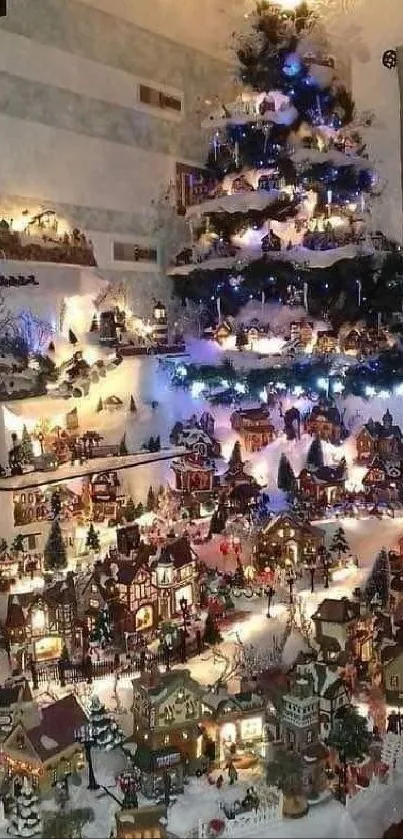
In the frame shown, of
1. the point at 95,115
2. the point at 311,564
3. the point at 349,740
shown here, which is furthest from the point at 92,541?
the point at 95,115

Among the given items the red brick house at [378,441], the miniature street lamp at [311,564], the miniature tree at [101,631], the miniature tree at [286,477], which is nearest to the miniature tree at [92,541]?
the miniature tree at [101,631]

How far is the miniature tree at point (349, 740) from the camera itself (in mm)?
2129

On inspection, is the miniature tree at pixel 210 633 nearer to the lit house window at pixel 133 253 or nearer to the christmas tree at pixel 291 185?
the christmas tree at pixel 291 185

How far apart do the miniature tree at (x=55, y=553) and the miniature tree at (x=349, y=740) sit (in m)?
1.33

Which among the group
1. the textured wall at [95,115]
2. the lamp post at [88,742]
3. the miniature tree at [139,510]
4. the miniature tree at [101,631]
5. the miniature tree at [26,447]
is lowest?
the lamp post at [88,742]

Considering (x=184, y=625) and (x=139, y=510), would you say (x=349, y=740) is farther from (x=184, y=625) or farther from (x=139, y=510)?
(x=139, y=510)

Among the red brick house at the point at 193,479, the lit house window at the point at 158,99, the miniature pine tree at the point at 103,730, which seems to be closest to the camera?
the miniature pine tree at the point at 103,730

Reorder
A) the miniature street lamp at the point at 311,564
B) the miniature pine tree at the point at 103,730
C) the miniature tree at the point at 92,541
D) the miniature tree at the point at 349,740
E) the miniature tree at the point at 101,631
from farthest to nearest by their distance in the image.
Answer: the miniature street lamp at the point at 311,564 < the miniature tree at the point at 92,541 < the miniature tree at the point at 101,631 < the miniature pine tree at the point at 103,730 < the miniature tree at the point at 349,740

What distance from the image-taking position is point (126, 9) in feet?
12.6

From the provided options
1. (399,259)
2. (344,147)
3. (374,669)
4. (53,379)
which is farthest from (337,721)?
(344,147)

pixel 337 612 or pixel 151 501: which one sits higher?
pixel 151 501

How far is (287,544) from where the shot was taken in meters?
3.40

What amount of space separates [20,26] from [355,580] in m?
2.69

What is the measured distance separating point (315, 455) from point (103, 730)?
214 centimetres
